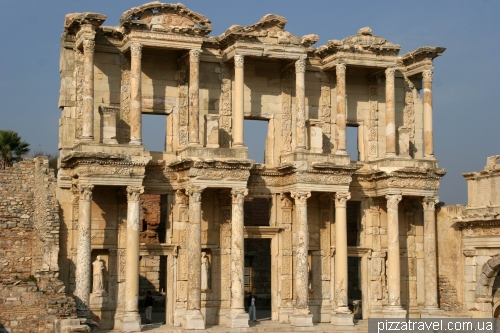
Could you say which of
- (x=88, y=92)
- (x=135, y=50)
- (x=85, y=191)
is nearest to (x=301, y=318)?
(x=85, y=191)

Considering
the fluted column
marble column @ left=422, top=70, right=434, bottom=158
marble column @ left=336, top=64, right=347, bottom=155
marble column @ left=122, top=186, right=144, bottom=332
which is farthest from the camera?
marble column @ left=422, top=70, right=434, bottom=158

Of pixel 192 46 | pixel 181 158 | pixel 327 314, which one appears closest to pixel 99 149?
pixel 181 158

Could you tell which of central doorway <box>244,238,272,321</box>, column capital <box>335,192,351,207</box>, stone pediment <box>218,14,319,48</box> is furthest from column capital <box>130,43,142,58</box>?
central doorway <box>244,238,272,321</box>

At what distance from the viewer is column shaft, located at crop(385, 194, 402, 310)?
98.3ft

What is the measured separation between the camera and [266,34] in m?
29.8

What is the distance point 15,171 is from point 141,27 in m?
6.06

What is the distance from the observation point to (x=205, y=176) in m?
27.9

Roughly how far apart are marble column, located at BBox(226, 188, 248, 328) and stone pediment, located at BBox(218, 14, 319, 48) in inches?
195

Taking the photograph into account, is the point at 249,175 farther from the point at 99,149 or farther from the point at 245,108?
the point at 99,149

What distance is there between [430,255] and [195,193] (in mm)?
8508

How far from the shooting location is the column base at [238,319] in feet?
91.2

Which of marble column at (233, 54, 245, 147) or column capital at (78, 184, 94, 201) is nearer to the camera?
column capital at (78, 184, 94, 201)

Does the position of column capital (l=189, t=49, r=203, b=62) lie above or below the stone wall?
above

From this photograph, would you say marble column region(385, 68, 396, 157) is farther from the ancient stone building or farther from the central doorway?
the central doorway
